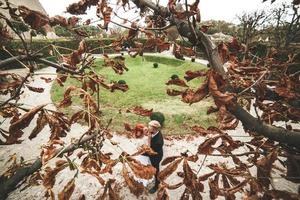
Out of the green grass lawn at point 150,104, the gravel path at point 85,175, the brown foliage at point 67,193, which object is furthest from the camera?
the green grass lawn at point 150,104

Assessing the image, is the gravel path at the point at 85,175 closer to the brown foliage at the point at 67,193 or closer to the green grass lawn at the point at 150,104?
the green grass lawn at the point at 150,104

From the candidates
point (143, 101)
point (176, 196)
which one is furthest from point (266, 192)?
point (143, 101)

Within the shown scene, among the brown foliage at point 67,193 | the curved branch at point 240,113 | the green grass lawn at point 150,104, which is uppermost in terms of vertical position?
the curved branch at point 240,113

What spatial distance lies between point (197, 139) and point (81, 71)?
7854mm

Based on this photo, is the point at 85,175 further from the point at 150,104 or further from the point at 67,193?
the point at 150,104

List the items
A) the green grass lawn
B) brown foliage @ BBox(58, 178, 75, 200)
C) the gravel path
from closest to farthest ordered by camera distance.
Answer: brown foliage @ BBox(58, 178, 75, 200), the gravel path, the green grass lawn

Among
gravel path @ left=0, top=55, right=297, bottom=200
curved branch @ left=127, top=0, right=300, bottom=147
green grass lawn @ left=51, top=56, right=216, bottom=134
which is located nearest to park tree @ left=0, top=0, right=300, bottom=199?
curved branch @ left=127, top=0, right=300, bottom=147

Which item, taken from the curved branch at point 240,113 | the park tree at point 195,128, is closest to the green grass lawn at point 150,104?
the park tree at point 195,128

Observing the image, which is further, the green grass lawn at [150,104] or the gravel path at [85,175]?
the green grass lawn at [150,104]

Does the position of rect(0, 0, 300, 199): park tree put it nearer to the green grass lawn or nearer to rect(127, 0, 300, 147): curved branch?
rect(127, 0, 300, 147): curved branch

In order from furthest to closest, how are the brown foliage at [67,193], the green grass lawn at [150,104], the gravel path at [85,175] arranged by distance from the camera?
the green grass lawn at [150,104], the gravel path at [85,175], the brown foliage at [67,193]

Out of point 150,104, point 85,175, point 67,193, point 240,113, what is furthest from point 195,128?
point 150,104

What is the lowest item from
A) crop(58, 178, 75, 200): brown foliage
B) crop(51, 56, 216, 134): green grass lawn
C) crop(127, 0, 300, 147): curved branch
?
crop(51, 56, 216, 134): green grass lawn

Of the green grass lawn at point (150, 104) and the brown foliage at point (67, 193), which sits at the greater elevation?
the brown foliage at point (67, 193)
